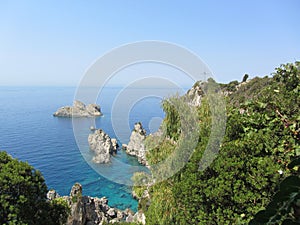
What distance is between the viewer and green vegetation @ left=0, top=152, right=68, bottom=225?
22.4 ft

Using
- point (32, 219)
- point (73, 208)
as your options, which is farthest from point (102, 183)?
point (32, 219)

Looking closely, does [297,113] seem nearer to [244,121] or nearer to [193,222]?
[244,121]

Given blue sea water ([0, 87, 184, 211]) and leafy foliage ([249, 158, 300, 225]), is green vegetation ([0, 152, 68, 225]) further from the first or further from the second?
leafy foliage ([249, 158, 300, 225])

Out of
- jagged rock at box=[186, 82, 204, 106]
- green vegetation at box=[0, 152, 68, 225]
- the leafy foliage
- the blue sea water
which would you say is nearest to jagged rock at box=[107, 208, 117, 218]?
the blue sea water

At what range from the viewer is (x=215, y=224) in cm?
550

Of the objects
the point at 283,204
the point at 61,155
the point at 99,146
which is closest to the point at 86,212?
the point at 99,146

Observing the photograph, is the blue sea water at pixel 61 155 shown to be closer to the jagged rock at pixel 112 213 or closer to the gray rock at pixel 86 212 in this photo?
the jagged rock at pixel 112 213

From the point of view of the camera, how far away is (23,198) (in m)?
7.07

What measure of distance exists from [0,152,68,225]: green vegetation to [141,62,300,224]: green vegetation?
4.22m

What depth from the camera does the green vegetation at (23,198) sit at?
6.84 meters

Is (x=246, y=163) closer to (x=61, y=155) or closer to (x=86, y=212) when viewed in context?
(x=86, y=212)

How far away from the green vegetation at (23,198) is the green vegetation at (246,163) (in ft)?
13.8

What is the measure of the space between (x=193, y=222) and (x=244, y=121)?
109 inches

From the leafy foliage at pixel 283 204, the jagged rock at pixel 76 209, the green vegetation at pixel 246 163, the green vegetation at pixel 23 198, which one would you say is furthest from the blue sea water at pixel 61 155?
the leafy foliage at pixel 283 204
